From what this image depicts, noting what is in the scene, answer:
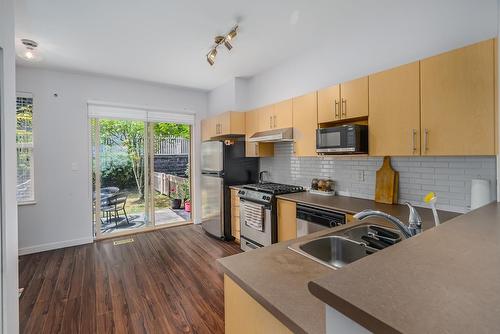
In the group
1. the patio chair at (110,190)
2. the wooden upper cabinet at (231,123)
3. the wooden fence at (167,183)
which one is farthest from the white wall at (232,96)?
the patio chair at (110,190)

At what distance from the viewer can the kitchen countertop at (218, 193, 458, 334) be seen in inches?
30.6

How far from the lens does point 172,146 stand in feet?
16.3

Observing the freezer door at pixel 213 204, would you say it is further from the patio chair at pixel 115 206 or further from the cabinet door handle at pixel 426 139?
the cabinet door handle at pixel 426 139

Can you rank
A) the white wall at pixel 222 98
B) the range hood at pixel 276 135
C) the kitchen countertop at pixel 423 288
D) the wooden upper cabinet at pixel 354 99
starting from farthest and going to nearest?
1. the white wall at pixel 222 98
2. the range hood at pixel 276 135
3. the wooden upper cabinet at pixel 354 99
4. the kitchen countertop at pixel 423 288

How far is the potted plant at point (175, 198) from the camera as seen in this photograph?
200 inches

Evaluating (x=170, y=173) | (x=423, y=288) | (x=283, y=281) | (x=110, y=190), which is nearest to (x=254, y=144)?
(x=170, y=173)

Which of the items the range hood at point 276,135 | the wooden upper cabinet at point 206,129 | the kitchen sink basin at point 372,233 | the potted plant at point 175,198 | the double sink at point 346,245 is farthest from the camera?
the potted plant at point 175,198

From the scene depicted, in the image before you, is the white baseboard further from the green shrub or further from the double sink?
the double sink

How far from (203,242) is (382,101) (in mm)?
3249

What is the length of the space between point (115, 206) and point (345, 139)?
4.06 meters

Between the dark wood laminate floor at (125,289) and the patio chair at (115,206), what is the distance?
619 mm

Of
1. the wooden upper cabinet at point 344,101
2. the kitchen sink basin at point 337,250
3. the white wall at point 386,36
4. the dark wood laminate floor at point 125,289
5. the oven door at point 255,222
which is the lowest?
the dark wood laminate floor at point 125,289

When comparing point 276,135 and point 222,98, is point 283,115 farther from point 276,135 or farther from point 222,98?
point 222,98

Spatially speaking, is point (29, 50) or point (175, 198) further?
point (175, 198)
